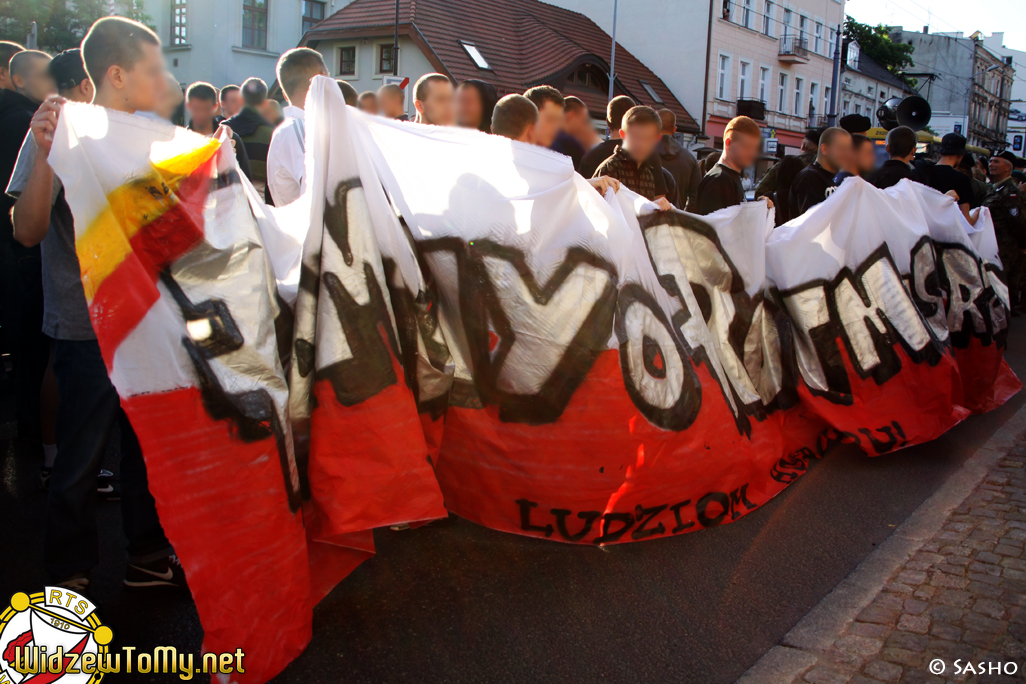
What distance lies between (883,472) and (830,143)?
2333 millimetres

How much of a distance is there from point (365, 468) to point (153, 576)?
90 cm

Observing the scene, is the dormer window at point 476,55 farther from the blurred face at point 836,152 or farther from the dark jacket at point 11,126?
the dark jacket at point 11,126

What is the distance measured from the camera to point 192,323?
7.88ft

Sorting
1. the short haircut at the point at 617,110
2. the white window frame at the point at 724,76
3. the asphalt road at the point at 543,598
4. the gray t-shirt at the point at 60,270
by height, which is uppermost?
the white window frame at the point at 724,76

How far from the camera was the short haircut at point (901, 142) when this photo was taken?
6.17 meters

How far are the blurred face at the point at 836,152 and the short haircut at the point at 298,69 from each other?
11.0 ft

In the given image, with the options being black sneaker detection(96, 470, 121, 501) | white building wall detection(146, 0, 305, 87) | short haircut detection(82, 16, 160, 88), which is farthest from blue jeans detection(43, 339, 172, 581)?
white building wall detection(146, 0, 305, 87)

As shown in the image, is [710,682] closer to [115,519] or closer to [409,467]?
[409,467]

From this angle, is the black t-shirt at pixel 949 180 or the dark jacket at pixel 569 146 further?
the black t-shirt at pixel 949 180

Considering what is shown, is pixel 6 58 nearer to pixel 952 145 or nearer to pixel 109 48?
pixel 109 48

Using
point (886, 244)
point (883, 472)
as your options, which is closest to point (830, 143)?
point (886, 244)

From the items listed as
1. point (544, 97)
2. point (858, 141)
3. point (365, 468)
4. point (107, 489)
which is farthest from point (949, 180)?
point (107, 489)

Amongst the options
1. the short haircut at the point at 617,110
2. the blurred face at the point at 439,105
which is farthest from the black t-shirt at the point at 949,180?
the blurred face at the point at 439,105

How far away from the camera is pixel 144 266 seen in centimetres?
239
